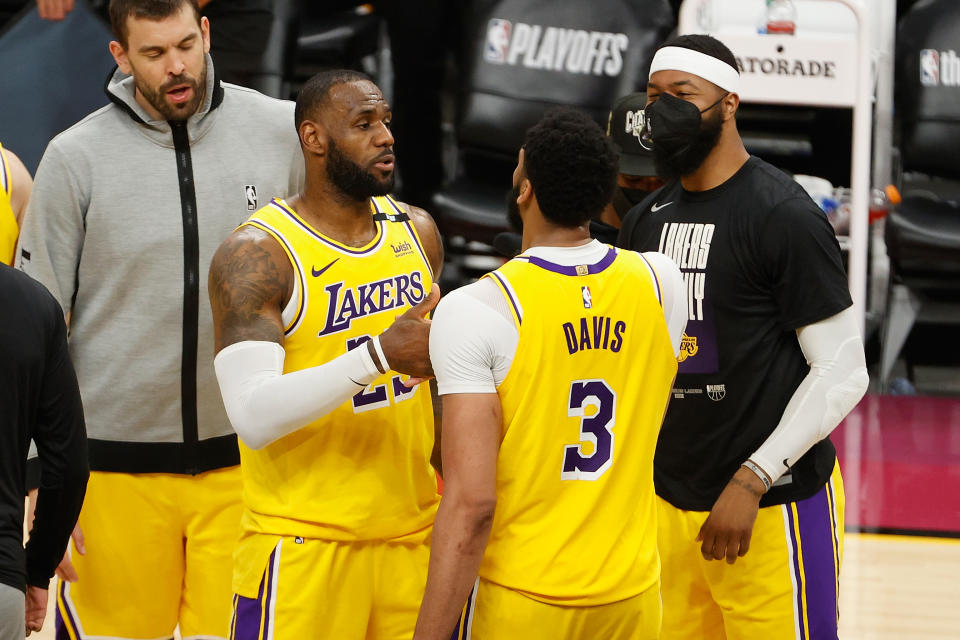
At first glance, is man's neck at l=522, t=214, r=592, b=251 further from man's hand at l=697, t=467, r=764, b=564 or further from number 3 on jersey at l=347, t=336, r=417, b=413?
man's hand at l=697, t=467, r=764, b=564

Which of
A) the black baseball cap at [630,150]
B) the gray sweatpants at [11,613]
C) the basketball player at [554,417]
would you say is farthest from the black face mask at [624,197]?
the gray sweatpants at [11,613]

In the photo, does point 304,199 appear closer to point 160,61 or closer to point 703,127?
point 160,61

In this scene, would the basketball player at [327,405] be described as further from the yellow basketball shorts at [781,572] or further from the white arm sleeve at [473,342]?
the yellow basketball shorts at [781,572]

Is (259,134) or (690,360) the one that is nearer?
(690,360)

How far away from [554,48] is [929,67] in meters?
2.22

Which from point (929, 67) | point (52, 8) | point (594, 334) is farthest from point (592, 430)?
point (929, 67)

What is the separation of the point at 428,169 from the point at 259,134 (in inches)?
167

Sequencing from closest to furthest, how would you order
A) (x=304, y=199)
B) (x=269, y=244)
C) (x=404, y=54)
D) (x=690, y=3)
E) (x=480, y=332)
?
(x=480, y=332) → (x=269, y=244) → (x=304, y=199) → (x=690, y=3) → (x=404, y=54)

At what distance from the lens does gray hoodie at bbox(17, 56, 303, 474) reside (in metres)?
3.25

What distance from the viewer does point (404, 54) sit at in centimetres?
757

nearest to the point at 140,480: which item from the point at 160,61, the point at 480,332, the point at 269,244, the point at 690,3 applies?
the point at 269,244

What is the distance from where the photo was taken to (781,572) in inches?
120

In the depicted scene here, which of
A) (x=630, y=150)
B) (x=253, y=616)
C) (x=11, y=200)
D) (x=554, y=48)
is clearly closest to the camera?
(x=253, y=616)

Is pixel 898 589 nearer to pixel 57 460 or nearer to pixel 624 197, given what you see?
pixel 624 197
